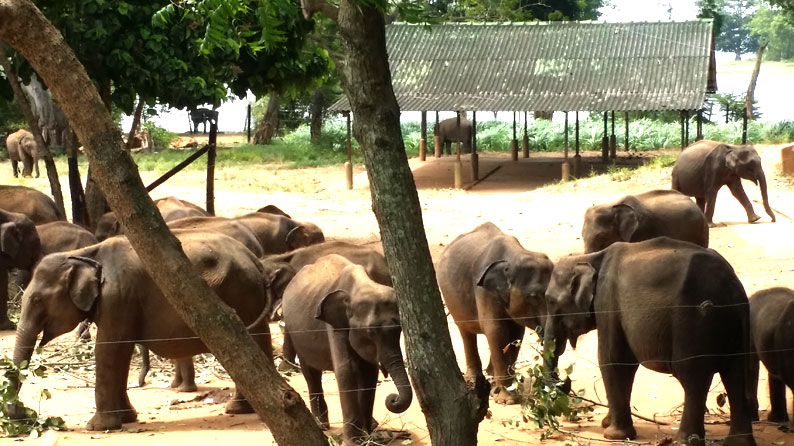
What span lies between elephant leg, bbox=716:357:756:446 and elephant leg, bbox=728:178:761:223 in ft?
40.7

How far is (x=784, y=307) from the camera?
30.3 feet

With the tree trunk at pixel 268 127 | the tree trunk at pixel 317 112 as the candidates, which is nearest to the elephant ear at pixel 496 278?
the tree trunk at pixel 317 112

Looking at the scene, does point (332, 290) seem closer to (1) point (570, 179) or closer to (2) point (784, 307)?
(2) point (784, 307)

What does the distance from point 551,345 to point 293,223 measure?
593 cm

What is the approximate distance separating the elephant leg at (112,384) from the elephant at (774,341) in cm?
484

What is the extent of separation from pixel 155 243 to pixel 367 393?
3.00 m

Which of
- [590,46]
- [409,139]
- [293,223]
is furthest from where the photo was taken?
[409,139]

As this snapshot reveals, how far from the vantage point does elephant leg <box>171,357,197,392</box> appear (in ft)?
36.2

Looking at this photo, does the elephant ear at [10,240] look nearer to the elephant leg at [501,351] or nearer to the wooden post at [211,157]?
the wooden post at [211,157]

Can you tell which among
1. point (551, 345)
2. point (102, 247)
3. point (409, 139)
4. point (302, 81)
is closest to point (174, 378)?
point (102, 247)

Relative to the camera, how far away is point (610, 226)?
14.7 metres

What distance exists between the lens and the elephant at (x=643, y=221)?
48.2 feet

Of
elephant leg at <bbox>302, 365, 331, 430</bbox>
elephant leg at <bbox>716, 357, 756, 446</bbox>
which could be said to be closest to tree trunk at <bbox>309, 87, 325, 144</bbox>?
elephant leg at <bbox>302, 365, 331, 430</bbox>

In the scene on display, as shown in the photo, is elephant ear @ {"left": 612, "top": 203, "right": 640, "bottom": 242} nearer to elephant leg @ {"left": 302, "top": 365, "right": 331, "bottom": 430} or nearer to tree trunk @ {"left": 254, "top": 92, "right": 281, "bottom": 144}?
elephant leg @ {"left": 302, "top": 365, "right": 331, "bottom": 430}
